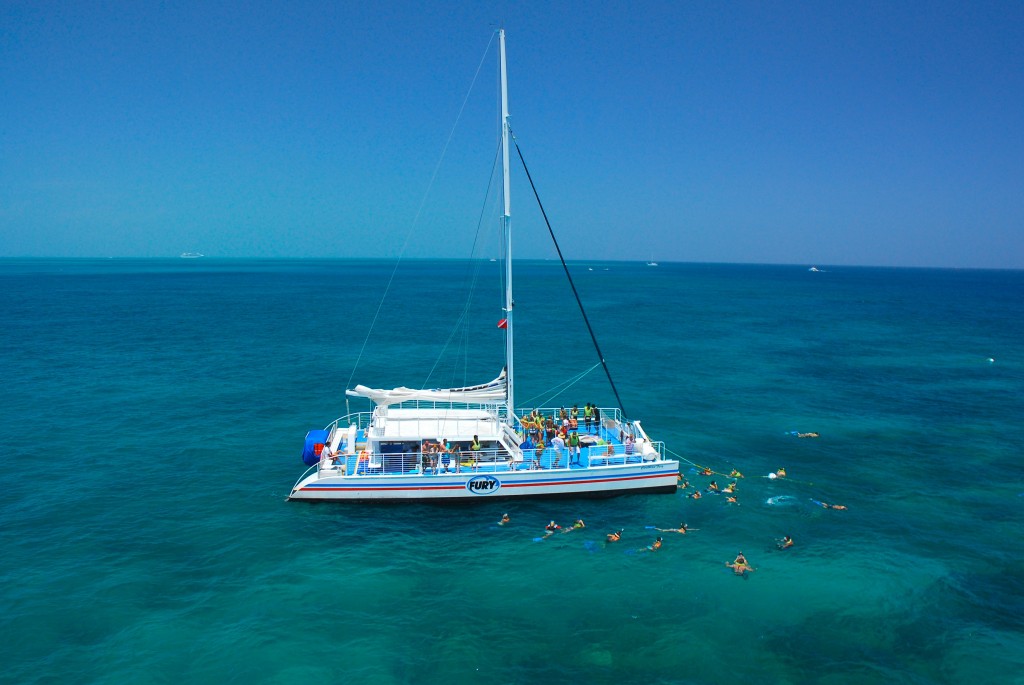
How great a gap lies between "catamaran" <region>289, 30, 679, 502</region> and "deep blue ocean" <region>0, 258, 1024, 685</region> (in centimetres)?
108

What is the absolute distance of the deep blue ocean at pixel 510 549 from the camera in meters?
20.2

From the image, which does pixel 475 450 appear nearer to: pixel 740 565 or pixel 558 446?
pixel 558 446

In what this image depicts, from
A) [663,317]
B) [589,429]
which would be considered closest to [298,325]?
[663,317]

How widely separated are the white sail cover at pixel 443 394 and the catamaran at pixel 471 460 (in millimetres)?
78

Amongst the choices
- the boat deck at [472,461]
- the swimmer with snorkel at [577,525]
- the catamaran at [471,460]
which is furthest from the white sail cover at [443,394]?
the swimmer with snorkel at [577,525]

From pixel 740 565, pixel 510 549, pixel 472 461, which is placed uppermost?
pixel 472 461

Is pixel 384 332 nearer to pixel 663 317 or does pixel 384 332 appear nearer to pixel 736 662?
pixel 663 317

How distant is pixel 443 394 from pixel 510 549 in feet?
33.0

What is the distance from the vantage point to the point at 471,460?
103 feet

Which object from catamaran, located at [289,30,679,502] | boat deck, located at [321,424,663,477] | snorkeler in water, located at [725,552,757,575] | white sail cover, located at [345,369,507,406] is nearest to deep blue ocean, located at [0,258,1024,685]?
snorkeler in water, located at [725,552,757,575]

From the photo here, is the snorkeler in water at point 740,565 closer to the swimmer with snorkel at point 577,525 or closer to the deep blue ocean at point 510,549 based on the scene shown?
the deep blue ocean at point 510,549

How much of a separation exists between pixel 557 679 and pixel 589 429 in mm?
17197

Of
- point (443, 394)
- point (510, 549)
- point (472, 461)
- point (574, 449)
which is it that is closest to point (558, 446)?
point (574, 449)

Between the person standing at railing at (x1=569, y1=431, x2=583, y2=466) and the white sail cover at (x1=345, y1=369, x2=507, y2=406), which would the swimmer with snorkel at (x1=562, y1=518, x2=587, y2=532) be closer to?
the person standing at railing at (x1=569, y1=431, x2=583, y2=466)
